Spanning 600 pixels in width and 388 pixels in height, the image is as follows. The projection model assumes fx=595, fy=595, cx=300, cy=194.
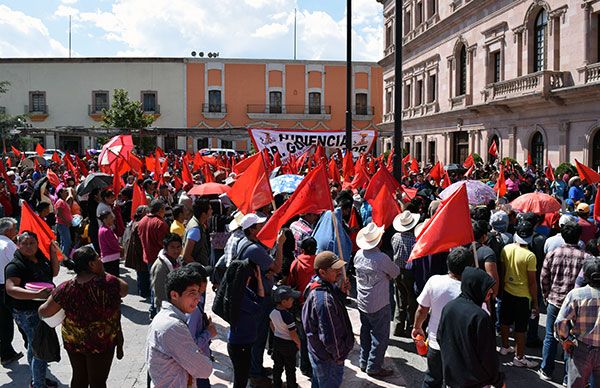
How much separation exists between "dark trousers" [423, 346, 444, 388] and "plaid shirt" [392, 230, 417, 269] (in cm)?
200

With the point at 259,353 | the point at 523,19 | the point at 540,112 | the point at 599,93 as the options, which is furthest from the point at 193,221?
the point at 523,19

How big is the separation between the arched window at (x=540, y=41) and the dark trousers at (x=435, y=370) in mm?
20430

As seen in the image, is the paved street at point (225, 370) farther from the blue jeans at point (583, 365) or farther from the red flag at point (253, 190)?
the red flag at point (253, 190)

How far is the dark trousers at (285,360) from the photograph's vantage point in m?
5.26

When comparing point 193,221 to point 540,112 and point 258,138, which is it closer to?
point 258,138

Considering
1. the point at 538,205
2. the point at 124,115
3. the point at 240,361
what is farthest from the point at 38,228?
the point at 124,115

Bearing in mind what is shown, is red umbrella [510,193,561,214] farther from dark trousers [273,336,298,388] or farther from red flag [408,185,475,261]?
dark trousers [273,336,298,388]

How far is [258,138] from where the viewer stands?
14641 millimetres

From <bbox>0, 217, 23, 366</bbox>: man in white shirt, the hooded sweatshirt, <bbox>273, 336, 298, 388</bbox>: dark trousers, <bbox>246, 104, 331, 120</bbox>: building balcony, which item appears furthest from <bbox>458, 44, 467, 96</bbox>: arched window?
the hooded sweatshirt

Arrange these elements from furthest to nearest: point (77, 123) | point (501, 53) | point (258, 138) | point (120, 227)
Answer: point (77, 123)
point (501, 53)
point (258, 138)
point (120, 227)

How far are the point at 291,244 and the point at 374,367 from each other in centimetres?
150

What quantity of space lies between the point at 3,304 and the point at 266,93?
4386 centimetres

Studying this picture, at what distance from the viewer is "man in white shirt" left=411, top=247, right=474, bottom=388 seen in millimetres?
4660

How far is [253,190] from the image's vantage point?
728 cm
